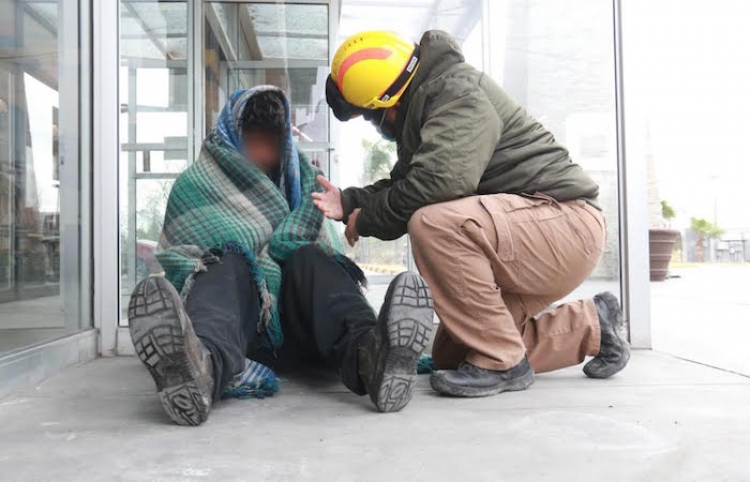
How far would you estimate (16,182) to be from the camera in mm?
2025

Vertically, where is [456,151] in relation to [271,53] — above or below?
below

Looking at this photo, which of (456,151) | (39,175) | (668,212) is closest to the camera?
(456,151)

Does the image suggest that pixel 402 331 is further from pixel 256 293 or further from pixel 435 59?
pixel 435 59

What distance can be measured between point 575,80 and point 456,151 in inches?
57.6

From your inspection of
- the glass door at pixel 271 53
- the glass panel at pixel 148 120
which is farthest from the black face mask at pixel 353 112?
the glass door at pixel 271 53

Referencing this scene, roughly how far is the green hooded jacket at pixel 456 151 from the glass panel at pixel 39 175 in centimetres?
106

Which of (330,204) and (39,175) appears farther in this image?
(39,175)

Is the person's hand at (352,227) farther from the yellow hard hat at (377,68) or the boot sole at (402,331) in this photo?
the boot sole at (402,331)

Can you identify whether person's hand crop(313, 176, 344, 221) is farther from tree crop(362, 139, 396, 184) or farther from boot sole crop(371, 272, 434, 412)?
tree crop(362, 139, 396, 184)

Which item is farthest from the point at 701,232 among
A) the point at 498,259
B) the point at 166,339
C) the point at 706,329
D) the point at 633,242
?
the point at 166,339

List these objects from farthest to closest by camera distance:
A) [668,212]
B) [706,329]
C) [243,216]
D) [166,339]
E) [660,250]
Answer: [668,212] → [660,250] → [706,329] → [243,216] → [166,339]

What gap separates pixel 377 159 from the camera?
3609 mm

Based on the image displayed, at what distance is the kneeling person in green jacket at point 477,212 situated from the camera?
5.75ft

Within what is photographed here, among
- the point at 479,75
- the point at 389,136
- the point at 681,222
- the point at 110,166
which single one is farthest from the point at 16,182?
the point at 681,222
